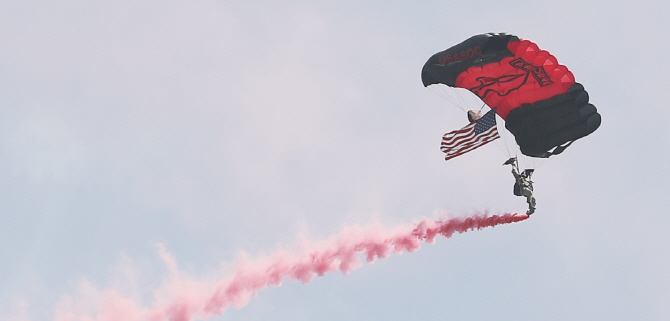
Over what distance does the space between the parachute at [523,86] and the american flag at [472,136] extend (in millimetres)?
731

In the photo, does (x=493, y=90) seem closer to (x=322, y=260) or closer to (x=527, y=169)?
(x=527, y=169)

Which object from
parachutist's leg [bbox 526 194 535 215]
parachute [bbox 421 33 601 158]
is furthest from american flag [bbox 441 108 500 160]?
parachutist's leg [bbox 526 194 535 215]

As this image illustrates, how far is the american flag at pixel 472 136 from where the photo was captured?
4328 centimetres

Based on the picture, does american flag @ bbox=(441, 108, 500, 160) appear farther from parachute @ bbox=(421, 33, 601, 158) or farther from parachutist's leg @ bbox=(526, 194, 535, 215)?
parachutist's leg @ bbox=(526, 194, 535, 215)

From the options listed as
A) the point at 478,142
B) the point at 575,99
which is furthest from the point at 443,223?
the point at 575,99

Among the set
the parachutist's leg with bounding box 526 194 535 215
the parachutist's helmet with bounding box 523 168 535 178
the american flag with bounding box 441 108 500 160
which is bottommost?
the parachutist's leg with bounding box 526 194 535 215

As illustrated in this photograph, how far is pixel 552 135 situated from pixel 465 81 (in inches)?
145

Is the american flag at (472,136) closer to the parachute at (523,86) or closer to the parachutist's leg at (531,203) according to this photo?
the parachute at (523,86)

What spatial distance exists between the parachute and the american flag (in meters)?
0.73

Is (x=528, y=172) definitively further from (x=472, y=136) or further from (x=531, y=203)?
(x=472, y=136)

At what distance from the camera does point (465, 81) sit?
43125 millimetres

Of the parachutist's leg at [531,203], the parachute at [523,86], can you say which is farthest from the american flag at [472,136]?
the parachutist's leg at [531,203]

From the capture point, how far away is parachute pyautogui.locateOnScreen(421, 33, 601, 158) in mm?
41744

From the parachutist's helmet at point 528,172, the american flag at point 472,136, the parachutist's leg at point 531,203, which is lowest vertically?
the parachutist's leg at point 531,203
